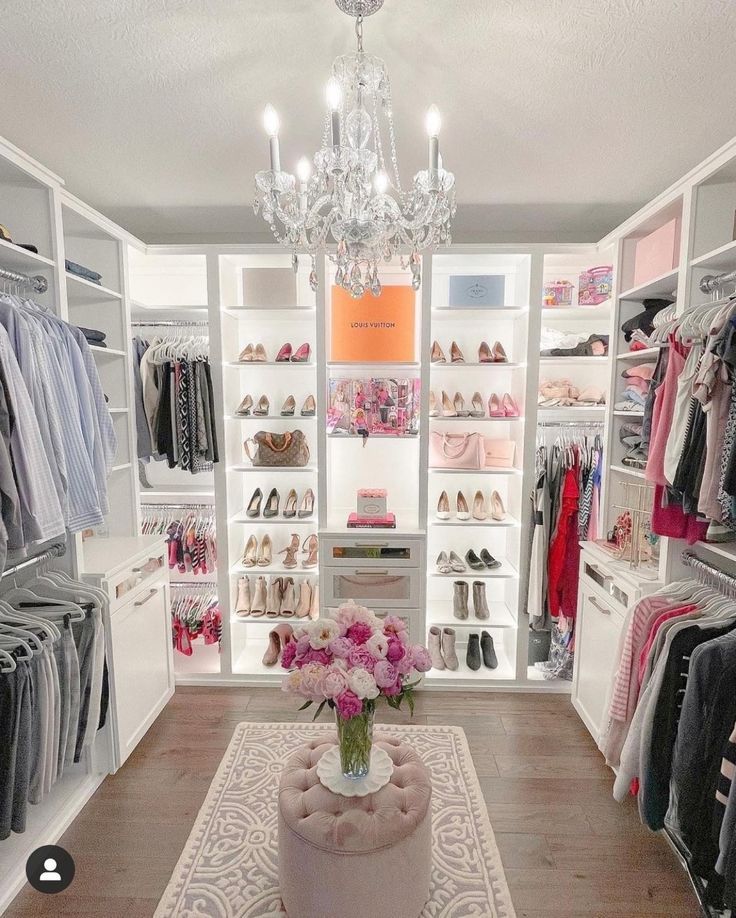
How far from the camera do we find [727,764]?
54.8 inches

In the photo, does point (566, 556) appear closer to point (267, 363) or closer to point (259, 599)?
point (259, 599)

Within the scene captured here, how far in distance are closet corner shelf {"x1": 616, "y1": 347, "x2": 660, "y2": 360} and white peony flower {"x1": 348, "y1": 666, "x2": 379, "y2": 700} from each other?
6.23 ft

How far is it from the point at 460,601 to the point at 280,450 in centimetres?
142

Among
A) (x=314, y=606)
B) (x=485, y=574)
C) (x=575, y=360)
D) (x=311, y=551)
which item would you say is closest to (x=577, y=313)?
(x=575, y=360)

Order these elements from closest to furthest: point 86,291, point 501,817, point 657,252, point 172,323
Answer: point 501,817, point 657,252, point 86,291, point 172,323

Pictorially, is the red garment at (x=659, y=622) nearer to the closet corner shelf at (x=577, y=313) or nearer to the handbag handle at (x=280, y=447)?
the closet corner shelf at (x=577, y=313)

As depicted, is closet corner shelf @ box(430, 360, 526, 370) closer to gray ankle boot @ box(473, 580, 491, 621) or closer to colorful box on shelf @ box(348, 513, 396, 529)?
colorful box on shelf @ box(348, 513, 396, 529)

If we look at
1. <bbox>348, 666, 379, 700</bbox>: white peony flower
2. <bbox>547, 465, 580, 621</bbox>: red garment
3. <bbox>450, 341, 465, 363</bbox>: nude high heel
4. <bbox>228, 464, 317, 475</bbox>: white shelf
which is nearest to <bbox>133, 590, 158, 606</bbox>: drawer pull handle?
<bbox>228, 464, 317, 475</bbox>: white shelf

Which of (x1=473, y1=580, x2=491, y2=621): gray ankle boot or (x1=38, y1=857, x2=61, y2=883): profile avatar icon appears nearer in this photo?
(x1=38, y1=857, x2=61, y2=883): profile avatar icon

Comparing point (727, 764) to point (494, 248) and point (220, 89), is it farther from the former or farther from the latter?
point (220, 89)

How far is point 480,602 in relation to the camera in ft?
10.0

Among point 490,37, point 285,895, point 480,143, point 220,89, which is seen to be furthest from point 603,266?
point 285,895

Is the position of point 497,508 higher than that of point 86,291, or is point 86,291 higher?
point 86,291

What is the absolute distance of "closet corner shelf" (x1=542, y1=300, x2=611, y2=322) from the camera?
2908mm
